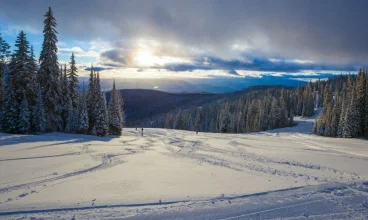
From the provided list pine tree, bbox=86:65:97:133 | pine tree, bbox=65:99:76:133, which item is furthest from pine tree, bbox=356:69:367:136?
pine tree, bbox=65:99:76:133

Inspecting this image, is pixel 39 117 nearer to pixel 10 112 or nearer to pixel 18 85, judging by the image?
pixel 10 112

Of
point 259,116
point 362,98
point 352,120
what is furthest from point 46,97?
point 259,116

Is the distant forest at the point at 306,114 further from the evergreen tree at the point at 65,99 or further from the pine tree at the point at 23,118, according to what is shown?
the pine tree at the point at 23,118

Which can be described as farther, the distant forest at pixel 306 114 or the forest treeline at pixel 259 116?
the forest treeline at pixel 259 116

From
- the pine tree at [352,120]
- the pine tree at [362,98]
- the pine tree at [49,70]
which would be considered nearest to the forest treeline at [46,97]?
the pine tree at [49,70]

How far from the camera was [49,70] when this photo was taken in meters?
33.2

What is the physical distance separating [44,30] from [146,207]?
110 feet

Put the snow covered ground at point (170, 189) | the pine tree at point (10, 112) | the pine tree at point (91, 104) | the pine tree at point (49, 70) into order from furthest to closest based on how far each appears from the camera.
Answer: the pine tree at point (91, 104), the pine tree at point (49, 70), the pine tree at point (10, 112), the snow covered ground at point (170, 189)

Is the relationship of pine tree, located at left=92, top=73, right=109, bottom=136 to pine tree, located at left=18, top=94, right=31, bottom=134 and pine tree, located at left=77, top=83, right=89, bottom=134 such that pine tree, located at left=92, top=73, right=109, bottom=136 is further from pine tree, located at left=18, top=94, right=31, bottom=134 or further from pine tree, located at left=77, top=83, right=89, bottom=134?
pine tree, located at left=18, top=94, right=31, bottom=134

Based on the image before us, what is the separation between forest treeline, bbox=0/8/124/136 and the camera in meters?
29.4

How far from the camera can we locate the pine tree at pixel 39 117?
1183 inches

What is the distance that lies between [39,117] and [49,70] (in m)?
7.11

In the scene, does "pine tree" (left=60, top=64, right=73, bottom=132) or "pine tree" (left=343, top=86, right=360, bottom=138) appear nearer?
"pine tree" (left=60, top=64, right=73, bottom=132)

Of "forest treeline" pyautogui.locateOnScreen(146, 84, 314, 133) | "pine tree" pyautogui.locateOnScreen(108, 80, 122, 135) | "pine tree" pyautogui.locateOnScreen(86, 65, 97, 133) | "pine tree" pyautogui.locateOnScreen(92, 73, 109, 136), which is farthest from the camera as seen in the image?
"forest treeline" pyautogui.locateOnScreen(146, 84, 314, 133)
